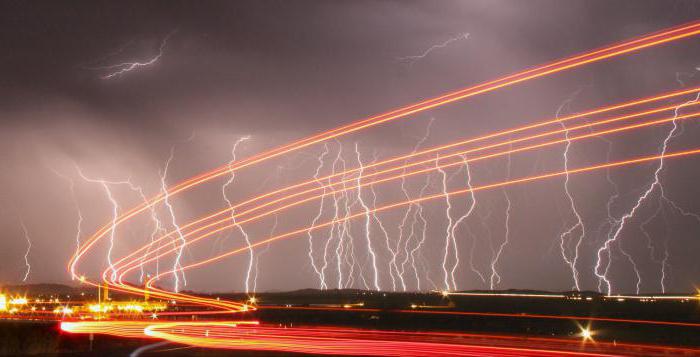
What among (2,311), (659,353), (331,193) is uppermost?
(331,193)

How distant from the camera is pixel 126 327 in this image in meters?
33.8

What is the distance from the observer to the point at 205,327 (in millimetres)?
36312

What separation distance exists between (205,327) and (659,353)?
2223 centimetres

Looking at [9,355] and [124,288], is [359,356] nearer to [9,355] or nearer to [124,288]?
[9,355]

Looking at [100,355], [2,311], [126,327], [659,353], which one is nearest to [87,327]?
[126,327]

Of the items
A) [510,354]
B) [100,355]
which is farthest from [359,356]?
[100,355]

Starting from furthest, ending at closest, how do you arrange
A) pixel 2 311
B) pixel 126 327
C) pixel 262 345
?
pixel 2 311
pixel 126 327
pixel 262 345

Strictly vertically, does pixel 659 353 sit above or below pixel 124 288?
below

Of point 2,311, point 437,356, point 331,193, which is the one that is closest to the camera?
point 437,356

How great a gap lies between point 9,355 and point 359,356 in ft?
34.0

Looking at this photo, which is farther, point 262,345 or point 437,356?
point 262,345

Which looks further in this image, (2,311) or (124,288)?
(2,311)

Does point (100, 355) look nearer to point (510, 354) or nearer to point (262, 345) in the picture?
point (262, 345)

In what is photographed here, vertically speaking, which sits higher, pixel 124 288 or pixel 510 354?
pixel 124 288
